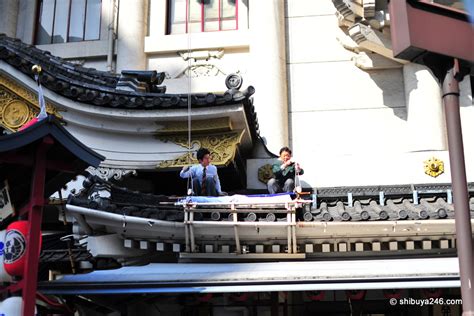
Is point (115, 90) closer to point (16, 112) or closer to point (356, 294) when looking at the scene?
Result: point (16, 112)

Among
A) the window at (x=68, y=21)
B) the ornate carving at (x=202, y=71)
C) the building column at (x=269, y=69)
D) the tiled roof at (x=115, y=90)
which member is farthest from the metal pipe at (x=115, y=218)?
the window at (x=68, y=21)

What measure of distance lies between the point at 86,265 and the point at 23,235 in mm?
2933

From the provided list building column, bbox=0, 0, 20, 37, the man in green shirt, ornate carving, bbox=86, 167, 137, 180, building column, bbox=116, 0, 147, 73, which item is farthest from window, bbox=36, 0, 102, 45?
the man in green shirt

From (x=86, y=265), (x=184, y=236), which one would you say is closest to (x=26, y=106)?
(x=86, y=265)

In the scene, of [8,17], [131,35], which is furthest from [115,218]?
[8,17]

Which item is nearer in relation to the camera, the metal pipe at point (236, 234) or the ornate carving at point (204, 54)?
the metal pipe at point (236, 234)

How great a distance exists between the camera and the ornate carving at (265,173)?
525 inches

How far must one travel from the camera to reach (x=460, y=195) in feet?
15.8

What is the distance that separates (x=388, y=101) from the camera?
1536 centimetres

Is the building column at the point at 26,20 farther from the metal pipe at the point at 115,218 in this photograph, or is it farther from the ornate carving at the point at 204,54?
the metal pipe at the point at 115,218

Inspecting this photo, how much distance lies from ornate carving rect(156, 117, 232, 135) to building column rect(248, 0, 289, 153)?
2.99 meters

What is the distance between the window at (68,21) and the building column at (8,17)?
67cm

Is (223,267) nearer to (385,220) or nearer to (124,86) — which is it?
(385,220)

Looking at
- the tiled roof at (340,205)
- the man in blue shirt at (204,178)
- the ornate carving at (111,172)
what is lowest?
the tiled roof at (340,205)
